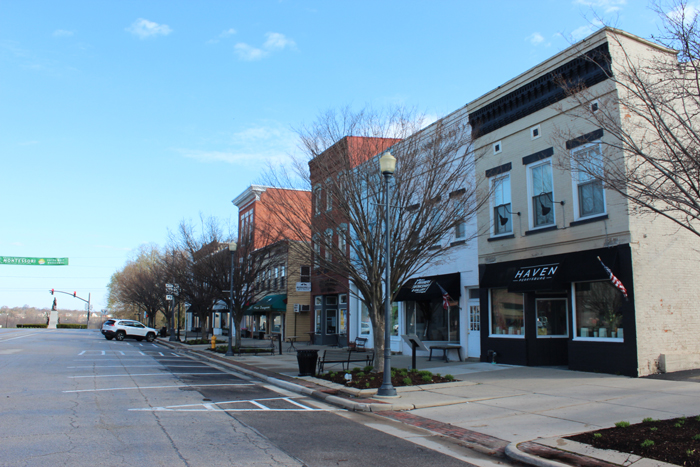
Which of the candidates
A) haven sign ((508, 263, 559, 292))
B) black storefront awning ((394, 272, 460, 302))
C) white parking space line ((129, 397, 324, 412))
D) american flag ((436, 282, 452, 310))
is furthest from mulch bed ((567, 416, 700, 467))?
black storefront awning ((394, 272, 460, 302))

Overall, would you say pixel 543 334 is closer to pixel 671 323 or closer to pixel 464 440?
pixel 671 323

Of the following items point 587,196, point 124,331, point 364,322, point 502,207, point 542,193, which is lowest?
point 124,331

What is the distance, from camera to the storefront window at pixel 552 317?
17.4 metres

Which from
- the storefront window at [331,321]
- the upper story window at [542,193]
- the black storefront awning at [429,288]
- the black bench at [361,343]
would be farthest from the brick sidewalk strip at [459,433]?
the storefront window at [331,321]

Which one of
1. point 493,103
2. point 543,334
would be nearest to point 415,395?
point 543,334

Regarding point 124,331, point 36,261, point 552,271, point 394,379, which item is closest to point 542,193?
point 552,271

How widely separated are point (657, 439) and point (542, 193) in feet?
35.7

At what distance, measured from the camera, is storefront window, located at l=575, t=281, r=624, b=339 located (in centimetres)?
1458

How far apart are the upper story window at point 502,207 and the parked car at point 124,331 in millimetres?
31866

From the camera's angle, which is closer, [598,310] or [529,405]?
[529,405]

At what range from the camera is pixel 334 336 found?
32.2 meters

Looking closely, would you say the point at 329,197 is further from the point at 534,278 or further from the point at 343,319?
the point at 343,319

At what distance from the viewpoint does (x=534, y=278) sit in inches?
639

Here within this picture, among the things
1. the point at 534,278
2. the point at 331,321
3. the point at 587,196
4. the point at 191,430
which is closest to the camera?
the point at 191,430
